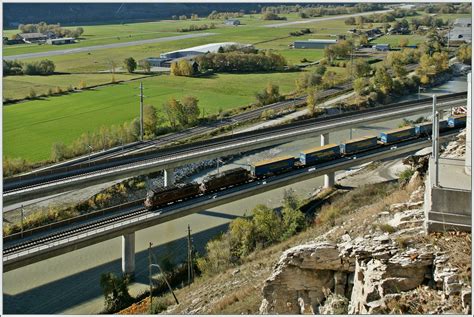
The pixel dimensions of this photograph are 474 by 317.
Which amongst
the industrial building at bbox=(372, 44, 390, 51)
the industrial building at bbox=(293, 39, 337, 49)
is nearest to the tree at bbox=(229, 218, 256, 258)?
the industrial building at bbox=(372, 44, 390, 51)

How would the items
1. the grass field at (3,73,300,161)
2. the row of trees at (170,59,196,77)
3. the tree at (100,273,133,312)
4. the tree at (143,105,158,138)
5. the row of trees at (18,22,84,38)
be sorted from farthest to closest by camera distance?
the row of trees at (18,22,84,38) → the row of trees at (170,59,196,77) → the tree at (143,105,158,138) → the grass field at (3,73,300,161) → the tree at (100,273,133,312)

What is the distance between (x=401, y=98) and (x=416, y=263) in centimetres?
4848

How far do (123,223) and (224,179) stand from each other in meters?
5.51

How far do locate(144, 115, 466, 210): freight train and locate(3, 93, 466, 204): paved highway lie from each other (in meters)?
2.96

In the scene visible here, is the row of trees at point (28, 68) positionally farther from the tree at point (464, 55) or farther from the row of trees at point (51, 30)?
the tree at point (464, 55)

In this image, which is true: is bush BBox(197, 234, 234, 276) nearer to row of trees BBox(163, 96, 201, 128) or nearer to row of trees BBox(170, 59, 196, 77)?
row of trees BBox(163, 96, 201, 128)

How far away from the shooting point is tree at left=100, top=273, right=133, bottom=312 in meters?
20.3

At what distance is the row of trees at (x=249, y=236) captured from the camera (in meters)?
21.5

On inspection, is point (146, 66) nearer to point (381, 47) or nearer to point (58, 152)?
point (58, 152)

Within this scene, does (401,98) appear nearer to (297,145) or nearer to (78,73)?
(297,145)

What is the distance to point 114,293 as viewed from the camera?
2048 centimetres

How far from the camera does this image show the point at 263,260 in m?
18.7

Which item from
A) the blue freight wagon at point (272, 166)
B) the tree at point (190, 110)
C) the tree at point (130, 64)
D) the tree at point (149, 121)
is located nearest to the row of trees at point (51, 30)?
the tree at point (130, 64)

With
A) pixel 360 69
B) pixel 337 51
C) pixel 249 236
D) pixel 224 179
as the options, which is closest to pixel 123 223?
pixel 249 236
